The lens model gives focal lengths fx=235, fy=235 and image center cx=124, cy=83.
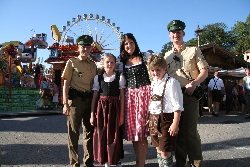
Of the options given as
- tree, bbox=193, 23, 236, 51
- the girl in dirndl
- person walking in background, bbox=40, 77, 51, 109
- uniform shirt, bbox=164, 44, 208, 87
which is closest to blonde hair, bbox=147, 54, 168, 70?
uniform shirt, bbox=164, 44, 208, 87

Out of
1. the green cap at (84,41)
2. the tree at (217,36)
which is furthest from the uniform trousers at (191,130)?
→ the tree at (217,36)

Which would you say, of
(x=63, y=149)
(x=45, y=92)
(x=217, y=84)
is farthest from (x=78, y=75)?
(x=45, y=92)

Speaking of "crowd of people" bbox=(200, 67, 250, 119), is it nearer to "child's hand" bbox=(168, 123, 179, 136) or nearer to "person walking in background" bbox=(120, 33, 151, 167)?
"person walking in background" bbox=(120, 33, 151, 167)

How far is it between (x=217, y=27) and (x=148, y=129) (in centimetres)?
5255

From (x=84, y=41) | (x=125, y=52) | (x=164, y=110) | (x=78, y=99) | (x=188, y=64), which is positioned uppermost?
(x=84, y=41)

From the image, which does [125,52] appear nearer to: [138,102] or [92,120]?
[138,102]

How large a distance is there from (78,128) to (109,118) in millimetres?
522

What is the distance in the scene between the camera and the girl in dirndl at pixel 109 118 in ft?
9.82

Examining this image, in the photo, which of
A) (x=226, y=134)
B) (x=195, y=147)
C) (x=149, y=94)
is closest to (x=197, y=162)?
(x=195, y=147)

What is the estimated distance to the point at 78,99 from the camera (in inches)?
126

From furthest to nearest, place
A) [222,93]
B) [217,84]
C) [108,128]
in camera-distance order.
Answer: [222,93] → [217,84] → [108,128]

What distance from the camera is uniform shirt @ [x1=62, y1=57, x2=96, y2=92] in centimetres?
323

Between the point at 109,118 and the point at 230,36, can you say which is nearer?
the point at 109,118

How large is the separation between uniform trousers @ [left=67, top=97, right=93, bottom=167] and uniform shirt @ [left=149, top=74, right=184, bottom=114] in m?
1.02
